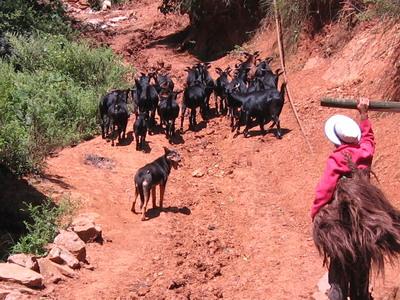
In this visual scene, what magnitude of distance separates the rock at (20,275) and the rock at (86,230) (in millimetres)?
1330

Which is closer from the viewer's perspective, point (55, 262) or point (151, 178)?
point (55, 262)

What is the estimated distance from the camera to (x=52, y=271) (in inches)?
293

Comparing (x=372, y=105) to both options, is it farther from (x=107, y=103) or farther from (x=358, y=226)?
(x=107, y=103)

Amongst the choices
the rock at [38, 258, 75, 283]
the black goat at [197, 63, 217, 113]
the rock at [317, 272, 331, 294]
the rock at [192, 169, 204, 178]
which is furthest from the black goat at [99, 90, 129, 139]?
the rock at [317, 272, 331, 294]

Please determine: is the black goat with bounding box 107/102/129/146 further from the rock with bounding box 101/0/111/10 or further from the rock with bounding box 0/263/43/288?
the rock with bounding box 101/0/111/10

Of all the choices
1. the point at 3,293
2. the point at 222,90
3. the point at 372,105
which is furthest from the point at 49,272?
the point at 222,90

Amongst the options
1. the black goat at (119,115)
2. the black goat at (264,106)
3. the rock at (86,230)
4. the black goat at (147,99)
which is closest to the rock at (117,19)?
the black goat at (147,99)

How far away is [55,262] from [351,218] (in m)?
3.97

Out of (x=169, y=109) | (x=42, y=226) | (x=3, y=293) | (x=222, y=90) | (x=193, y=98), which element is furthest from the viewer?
(x=222, y=90)

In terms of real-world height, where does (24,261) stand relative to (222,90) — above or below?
below

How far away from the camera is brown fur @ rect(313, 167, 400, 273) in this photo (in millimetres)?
4734

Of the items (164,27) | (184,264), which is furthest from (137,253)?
(164,27)

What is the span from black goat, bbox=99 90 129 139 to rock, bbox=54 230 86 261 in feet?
17.7

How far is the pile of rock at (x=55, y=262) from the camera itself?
702 cm
